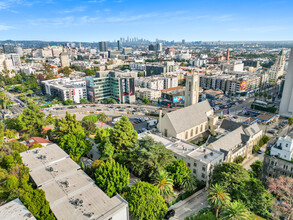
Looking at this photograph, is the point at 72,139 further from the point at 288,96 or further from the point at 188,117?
the point at 288,96

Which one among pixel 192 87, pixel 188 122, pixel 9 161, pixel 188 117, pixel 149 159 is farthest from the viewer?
pixel 192 87

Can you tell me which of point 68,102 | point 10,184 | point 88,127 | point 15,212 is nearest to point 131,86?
point 68,102

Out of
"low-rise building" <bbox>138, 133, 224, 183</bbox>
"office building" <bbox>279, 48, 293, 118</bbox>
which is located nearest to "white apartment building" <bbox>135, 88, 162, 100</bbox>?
"office building" <bbox>279, 48, 293, 118</bbox>

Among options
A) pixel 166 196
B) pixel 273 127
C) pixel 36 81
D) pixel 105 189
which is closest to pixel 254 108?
pixel 273 127

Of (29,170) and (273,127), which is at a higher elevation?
(29,170)

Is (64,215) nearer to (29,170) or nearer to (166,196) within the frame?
(29,170)

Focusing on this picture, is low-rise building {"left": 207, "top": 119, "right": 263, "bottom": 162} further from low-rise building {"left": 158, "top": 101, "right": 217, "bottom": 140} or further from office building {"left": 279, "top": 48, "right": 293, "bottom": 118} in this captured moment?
office building {"left": 279, "top": 48, "right": 293, "bottom": 118}
